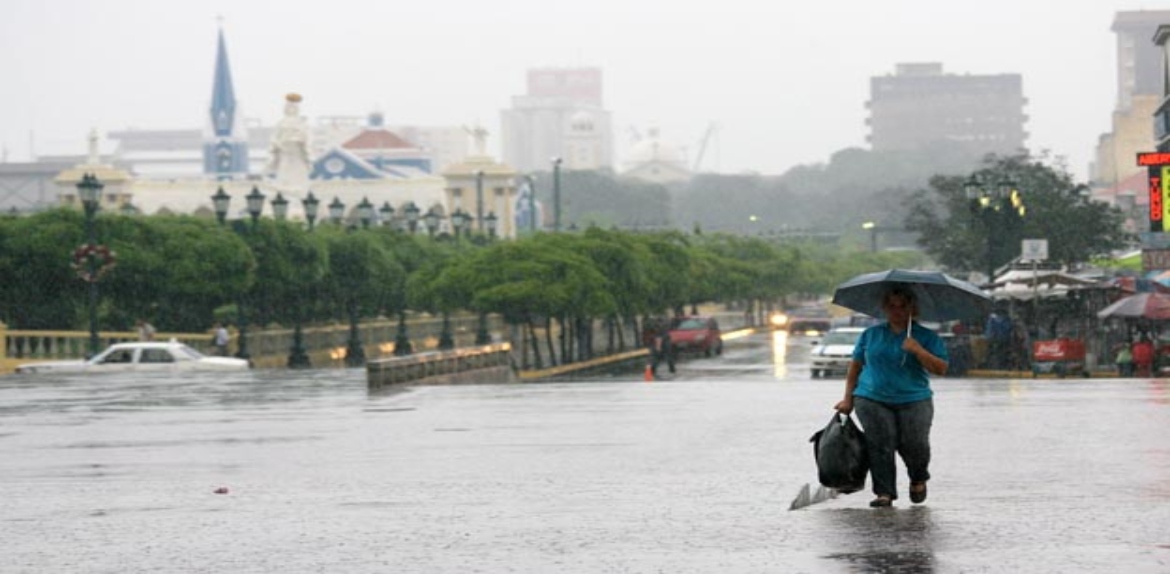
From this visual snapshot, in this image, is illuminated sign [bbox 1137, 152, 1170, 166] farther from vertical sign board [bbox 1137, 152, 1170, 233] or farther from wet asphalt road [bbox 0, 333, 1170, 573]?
wet asphalt road [bbox 0, 333, 1170, 573]

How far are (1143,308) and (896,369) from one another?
3144 cm

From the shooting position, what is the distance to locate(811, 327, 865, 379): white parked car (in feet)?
168

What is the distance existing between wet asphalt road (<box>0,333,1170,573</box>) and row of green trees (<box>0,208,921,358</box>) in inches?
1579

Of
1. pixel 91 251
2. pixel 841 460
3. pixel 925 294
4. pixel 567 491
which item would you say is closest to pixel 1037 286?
pixel 91 251

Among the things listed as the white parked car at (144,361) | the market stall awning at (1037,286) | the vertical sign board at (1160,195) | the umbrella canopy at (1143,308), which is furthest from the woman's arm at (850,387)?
the white parked car at (144,361)

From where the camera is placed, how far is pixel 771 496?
16.7 meters

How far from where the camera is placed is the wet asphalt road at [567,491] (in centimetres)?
1309

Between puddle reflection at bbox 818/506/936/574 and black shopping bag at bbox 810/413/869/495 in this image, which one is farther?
black shopping bag at bbox 810/413/869/495

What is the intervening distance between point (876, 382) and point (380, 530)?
341 centimetres

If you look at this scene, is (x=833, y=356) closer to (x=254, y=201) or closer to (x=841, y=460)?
(x=254, y=201)

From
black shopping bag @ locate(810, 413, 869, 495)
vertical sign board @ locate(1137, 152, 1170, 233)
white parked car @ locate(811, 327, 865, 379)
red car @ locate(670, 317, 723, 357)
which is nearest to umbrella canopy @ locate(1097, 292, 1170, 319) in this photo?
vertical sign board @ locate(1137, 152, 1170, 233)

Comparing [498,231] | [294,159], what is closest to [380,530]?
[498,231]

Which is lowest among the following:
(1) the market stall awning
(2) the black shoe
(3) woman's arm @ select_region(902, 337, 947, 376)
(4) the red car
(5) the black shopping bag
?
(4) the red car

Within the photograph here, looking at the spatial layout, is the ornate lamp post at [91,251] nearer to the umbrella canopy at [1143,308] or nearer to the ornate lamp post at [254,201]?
the ornate lamp post at [254,201]
